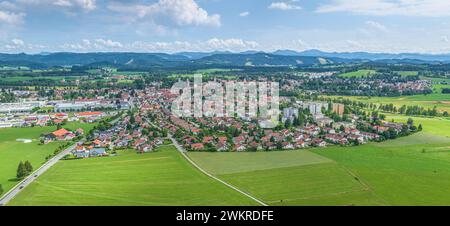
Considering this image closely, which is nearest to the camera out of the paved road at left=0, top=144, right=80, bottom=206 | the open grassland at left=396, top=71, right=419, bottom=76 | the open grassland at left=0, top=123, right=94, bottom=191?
the paved road at left=0, top=144, right=80, bottom=206

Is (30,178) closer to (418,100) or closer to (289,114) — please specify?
(289,114)

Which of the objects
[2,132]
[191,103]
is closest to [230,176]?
[2,132]

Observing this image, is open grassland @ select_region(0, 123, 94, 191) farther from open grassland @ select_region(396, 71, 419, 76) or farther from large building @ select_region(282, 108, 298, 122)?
open grassland @ select_region(396, 71, 419, 76)

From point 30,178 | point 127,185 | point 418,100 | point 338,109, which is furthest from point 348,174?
point 418,100

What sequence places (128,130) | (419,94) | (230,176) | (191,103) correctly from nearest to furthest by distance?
(230,176)
(128,130)
(191,103)
(419,94)

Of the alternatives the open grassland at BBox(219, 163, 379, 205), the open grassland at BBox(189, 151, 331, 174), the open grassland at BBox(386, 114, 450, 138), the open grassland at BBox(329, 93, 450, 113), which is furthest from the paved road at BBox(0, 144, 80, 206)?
the open grassland at BBox(329, 93, 450, 113)

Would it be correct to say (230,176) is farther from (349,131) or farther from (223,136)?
(349,131)

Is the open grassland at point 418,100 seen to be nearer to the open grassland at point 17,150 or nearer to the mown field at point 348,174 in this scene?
the mown field at point 348,174
